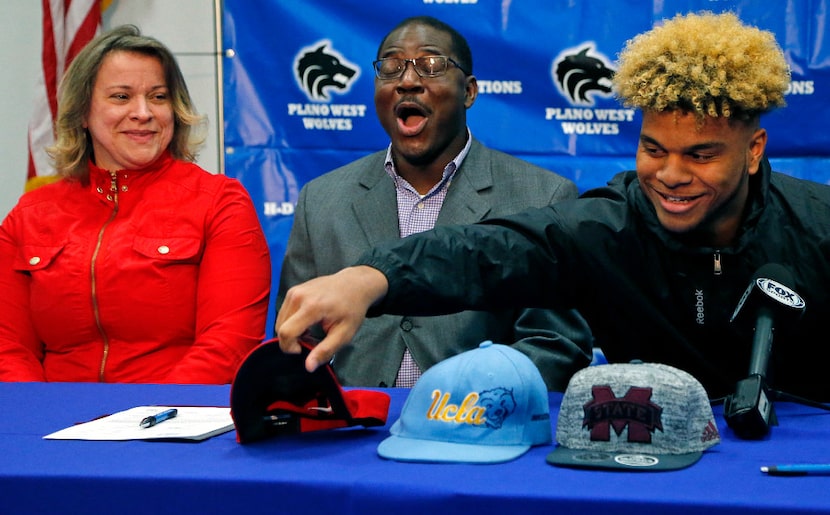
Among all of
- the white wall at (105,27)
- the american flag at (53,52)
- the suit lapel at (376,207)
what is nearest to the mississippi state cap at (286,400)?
the suit lapel at (376,207)

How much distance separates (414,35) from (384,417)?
1.52 m

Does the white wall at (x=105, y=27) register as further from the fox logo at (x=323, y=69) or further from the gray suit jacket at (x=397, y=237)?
the gray suit jacket at (x=397, y=237)

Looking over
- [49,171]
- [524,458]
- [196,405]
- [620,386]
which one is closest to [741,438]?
[620,386]

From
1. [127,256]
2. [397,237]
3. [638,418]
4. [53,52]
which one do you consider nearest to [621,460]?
[638,418]

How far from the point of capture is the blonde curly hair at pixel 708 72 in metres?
1.78

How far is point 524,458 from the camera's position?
135 cm

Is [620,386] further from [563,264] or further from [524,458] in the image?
[563,264]

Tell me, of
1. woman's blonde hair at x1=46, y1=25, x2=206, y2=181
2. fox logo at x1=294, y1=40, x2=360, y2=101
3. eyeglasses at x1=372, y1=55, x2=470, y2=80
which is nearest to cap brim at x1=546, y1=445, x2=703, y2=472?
eyeglasses at x1=372, y1=55, x2=470, y2=80

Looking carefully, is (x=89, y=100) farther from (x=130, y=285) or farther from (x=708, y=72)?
(x=708, y=72)

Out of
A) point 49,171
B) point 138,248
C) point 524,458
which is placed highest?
point 49,171

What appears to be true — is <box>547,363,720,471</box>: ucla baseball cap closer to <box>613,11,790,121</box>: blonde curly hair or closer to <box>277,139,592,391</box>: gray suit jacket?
<box>613,11,790,121</box>: blonde curly hair

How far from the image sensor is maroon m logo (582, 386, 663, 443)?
1342 millimetres

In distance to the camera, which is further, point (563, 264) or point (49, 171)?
point (49, 171)

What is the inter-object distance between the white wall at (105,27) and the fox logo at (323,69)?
0.33 meters
